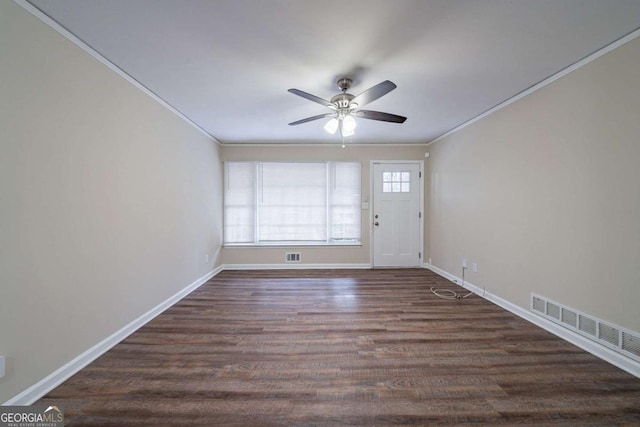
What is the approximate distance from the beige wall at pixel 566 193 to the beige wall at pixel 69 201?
4.13 m

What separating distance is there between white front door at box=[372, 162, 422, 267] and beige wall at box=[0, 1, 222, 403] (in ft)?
11.8

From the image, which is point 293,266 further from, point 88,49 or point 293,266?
point 88,49

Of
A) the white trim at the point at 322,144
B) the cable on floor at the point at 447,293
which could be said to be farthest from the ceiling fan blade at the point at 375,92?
the cable on floor at the point at 447,293

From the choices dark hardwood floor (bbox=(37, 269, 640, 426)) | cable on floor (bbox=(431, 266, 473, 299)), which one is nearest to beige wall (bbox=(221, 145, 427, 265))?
cable on floor (bbox=(431, 266, 473, 299))

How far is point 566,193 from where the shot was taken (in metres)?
2.25

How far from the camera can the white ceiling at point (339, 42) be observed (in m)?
1.55

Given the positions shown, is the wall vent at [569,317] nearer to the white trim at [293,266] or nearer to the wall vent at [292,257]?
the white trim at [293,266]

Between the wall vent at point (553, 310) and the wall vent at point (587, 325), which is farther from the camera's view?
the wall vent at point (553, 310)

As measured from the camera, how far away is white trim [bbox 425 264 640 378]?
1.82m

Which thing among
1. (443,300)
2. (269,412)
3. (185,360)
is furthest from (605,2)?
(185,360)

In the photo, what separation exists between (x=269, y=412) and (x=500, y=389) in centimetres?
156

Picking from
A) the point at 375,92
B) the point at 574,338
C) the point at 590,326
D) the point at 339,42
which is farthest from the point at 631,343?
the point at 339,42

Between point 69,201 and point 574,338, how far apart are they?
4329 mm

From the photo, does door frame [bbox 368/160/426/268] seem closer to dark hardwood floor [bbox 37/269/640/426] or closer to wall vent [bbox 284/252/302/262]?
wall vent [bbox 284/252/302/262]
